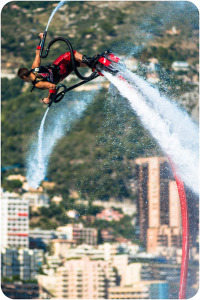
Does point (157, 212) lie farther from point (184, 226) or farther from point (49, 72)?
point (49, 72)

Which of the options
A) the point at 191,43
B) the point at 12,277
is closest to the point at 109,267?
the point at 12,277

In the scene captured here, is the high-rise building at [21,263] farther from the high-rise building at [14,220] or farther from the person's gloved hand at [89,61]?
the person's gloved hand at [89,61]

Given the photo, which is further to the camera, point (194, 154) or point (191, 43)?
point (191, 43)

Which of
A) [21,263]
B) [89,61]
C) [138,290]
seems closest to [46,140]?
[89,61]

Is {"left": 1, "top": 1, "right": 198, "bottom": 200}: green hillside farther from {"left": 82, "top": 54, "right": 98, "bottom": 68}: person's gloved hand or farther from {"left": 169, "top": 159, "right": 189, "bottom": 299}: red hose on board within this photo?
{"left": 82, "top": 54, "right": 98, "bottom": 68}: person's gloved hand

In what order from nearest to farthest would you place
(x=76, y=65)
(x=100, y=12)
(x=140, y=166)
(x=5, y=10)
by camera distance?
(x=76, y=65)
(x=140, y=166)
(x=100, y=12)
(x=5, y=10)

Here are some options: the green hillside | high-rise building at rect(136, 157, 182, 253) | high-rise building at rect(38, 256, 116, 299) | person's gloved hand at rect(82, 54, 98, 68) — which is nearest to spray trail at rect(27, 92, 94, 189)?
person's gloved hand at rect(82, 54, 98, 68)

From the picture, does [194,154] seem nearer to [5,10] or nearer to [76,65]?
[76,65]
